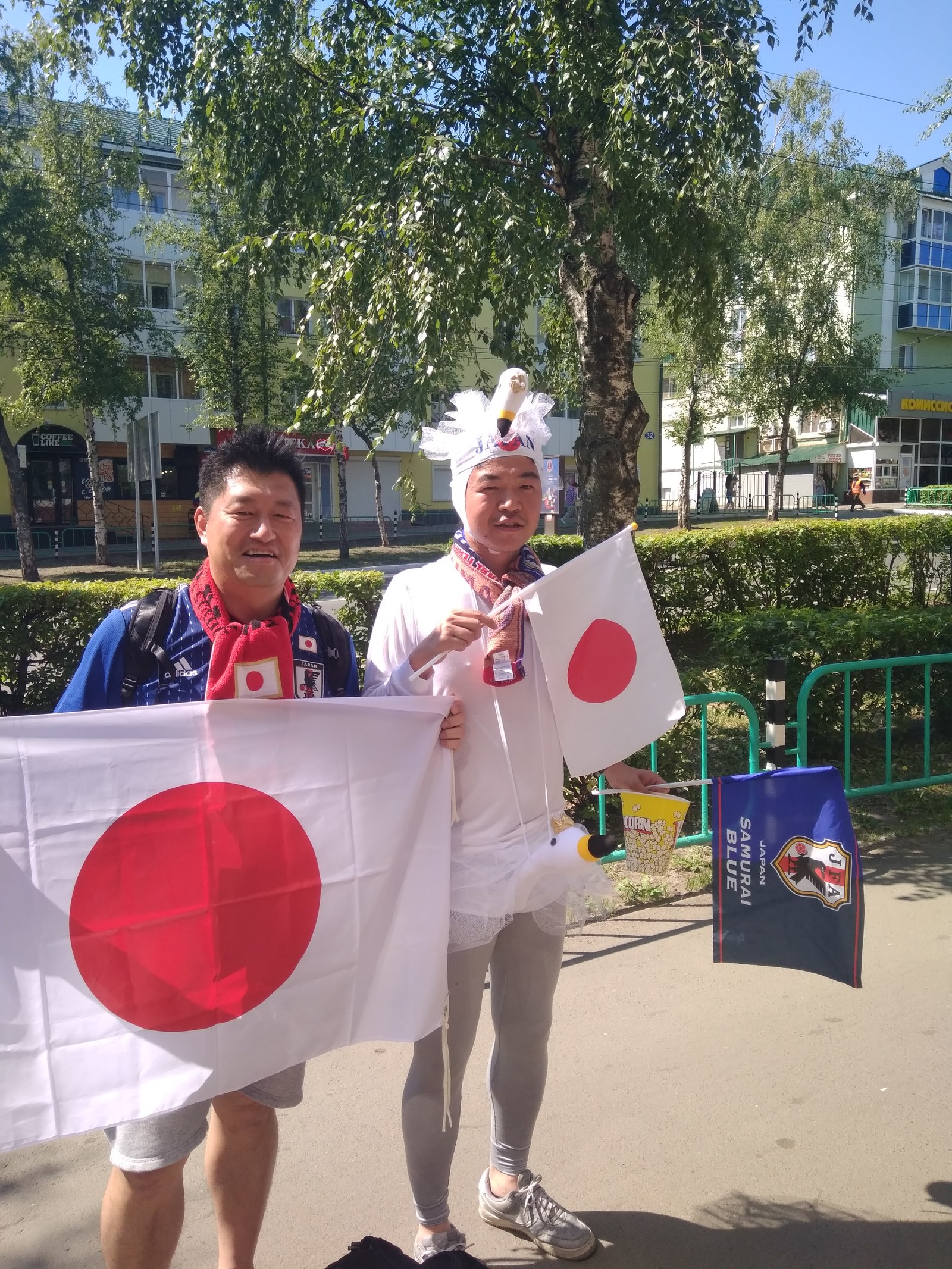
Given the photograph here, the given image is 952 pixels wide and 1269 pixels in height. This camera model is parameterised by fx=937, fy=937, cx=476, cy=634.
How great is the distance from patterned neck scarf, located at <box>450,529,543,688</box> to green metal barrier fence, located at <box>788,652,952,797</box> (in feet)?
10.1

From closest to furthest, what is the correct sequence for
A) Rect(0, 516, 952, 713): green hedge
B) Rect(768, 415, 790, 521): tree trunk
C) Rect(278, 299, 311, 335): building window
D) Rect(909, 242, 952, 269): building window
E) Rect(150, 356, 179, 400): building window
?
Rect(0, 516, 952, 713): green hedge
Rect(278, 299, 311, 335): building window
Rect(768, 415, 790, 521): tree trunk
Rect(150, 356, 179, 400): building window
Rect(909, 242, 952, 269): building window

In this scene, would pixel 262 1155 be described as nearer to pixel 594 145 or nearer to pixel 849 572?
pixel 594 145

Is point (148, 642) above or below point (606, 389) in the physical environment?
below

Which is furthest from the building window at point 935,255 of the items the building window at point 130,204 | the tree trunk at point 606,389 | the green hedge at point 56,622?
the green hedge at point 56,622

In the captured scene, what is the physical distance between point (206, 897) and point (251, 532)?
0.80 metres

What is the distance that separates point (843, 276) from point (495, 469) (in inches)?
1228

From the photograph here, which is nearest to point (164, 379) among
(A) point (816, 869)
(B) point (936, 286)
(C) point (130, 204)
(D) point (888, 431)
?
(C) point (130, 204)

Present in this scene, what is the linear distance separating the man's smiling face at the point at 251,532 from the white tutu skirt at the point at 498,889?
0.81m

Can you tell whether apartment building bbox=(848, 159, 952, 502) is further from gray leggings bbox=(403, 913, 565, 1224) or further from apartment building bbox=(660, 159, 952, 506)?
gray leggings bbox=(403, 913, 565, 1224)

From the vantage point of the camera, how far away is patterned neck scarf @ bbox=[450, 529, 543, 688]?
229cm

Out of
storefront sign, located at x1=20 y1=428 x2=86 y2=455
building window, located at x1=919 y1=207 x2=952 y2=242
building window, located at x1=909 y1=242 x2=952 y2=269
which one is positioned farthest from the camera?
building window, located at x1=909 y1=242 x2=952 y2=269

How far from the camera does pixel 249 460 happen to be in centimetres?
212

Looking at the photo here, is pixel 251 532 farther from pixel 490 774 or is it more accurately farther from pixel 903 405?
pixel 903 405

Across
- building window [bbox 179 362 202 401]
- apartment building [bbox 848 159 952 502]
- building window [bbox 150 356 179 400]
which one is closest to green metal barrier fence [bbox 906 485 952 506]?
apartment building [bbox 848 159 952 502]
